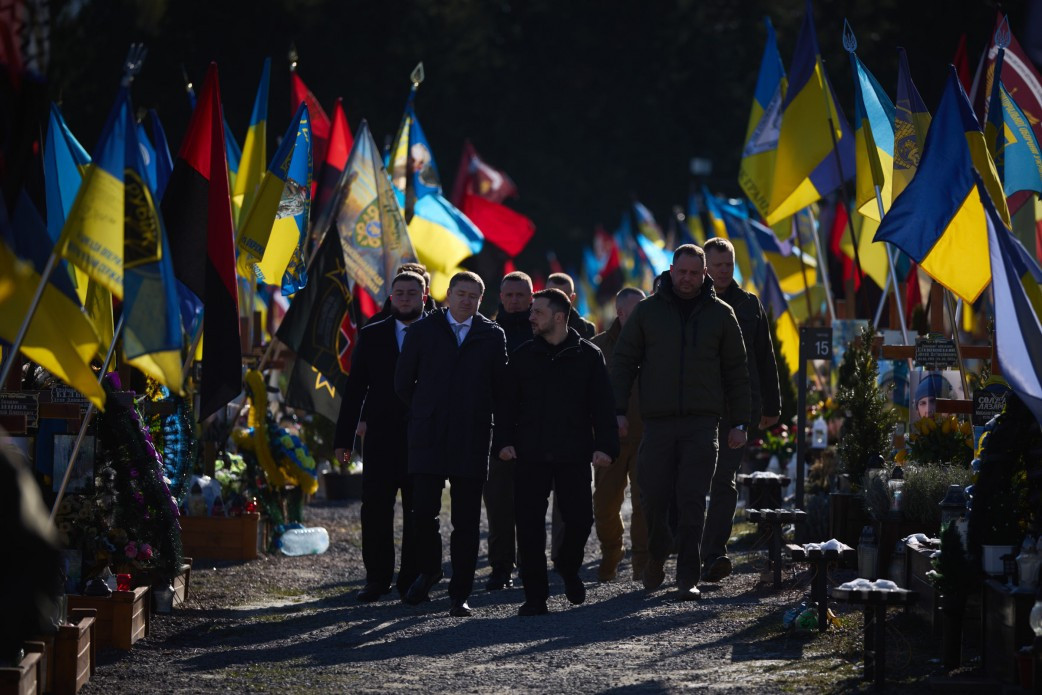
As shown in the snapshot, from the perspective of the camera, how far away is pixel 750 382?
11.1 meters

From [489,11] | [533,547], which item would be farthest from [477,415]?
[489,11]

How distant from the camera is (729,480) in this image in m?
11.0

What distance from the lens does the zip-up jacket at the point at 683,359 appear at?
1029 centimetres

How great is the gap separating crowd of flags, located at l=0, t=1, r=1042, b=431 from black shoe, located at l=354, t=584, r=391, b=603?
1.61 m

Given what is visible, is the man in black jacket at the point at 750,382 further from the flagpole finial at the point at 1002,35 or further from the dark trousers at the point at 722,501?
the flagpole finial at the point at 1002,35

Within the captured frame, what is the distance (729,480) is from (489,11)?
3810 centimetres

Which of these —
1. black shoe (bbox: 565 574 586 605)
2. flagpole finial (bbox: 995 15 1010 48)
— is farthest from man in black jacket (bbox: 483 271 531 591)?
flagpole finial (bbox: 995 15 1010 48)

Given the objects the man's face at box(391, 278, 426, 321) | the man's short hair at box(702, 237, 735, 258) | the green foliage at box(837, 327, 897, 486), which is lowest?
the green foliage at box(837, 327, 897, 486)

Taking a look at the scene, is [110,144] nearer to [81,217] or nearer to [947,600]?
[81,217]

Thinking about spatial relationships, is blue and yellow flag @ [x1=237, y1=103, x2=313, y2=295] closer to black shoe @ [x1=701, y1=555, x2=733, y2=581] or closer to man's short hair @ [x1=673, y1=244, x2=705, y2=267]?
man's short hair @ [x1=673, y1=244, x2=705, y2=267]

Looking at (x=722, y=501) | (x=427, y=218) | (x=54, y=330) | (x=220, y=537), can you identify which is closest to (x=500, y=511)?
(x=722, y=501)

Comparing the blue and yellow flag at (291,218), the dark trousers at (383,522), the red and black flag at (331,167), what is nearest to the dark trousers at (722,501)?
the dark trousers at (383,522)

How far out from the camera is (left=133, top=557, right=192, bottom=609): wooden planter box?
31.0 ft

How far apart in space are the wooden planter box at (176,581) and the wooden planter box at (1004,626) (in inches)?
166
